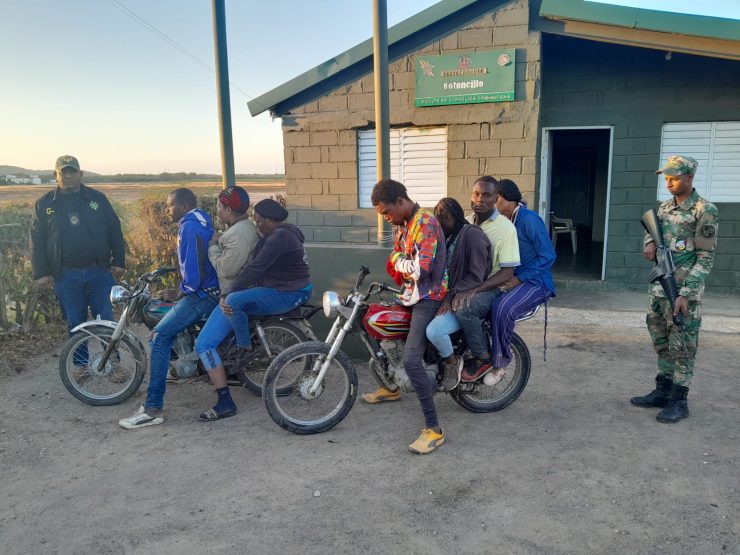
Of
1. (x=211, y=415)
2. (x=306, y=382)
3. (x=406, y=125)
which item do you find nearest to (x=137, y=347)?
(x=211, y=415)

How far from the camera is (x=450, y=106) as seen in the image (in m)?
7.89

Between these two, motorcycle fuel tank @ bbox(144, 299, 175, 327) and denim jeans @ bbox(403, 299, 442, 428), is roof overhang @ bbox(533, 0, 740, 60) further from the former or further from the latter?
motorcycle fuel tank @ bbox(144, 299, 175, 327)

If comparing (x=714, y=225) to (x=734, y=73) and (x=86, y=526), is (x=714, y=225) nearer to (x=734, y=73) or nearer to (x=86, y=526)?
(x=86, y=526)

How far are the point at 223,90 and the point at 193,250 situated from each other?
7.35 ft

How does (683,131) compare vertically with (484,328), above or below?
above

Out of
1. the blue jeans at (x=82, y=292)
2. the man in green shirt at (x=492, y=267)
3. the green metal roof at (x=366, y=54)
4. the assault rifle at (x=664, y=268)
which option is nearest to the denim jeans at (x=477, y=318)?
the man in green shirt at (x=492, y=267)

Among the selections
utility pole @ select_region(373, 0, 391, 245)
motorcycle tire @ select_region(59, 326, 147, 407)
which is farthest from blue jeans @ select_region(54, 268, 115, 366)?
utility pole @ select_region(373, 0, 391, 245)

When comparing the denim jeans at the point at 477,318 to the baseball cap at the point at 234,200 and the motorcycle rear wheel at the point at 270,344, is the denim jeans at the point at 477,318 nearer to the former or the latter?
the motorcycle rear wheel at the point at 270,344

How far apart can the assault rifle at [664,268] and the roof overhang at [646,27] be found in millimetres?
3603

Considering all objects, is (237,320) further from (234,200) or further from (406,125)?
(406,125)

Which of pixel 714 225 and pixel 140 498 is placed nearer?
pixel 140 498

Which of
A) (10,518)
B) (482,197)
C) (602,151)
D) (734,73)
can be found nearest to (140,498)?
(10,518)

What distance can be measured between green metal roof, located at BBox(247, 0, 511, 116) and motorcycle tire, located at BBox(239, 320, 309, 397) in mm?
4776

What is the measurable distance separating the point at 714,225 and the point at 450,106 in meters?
4.59
